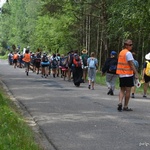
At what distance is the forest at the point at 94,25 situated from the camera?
82.3 ft

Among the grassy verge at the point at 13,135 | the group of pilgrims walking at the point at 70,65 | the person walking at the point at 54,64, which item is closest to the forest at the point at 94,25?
the group of pilgrims walking at the point at 70,65

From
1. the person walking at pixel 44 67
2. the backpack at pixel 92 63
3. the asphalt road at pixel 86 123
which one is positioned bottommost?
the asphalt road at pixel 86 123

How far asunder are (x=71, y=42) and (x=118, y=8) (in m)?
21.1

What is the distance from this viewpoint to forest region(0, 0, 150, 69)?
2508 centimetres

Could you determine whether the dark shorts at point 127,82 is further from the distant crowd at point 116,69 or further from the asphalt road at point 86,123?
the asphalt road at point 86,123

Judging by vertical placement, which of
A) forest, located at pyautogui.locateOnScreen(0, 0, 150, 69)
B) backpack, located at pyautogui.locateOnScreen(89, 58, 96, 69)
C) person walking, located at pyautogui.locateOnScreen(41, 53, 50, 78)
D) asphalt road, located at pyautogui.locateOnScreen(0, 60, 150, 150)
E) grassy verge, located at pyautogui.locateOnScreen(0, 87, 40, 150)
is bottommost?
asphalt road, located at pyautogui.locateOnScreen(0, 60, 150, 150)

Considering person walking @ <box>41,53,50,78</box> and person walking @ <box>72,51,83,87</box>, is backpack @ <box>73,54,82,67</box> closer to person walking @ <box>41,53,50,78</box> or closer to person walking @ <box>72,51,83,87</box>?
person walking @ <box>72,51,83,87</box>

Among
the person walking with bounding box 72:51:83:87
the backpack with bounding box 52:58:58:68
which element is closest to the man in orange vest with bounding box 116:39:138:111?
the person walking with bounding box 72:51:83:87

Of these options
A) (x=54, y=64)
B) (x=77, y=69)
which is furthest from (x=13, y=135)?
(x=54, y=64)

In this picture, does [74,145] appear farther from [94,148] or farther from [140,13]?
[140,13]

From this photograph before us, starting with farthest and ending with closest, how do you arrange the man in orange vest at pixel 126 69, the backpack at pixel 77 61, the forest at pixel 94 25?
the forest at pixel 94 25 < the backpack at pixel 77 61 < the man in orange vest at pixel 126 69

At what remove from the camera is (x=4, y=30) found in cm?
10844

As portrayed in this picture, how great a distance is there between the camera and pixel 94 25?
42.6 metres

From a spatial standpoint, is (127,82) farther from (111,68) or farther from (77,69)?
(77,69)
